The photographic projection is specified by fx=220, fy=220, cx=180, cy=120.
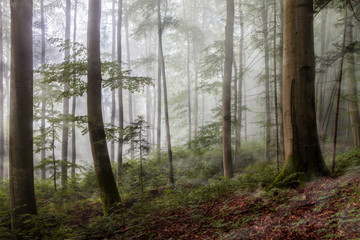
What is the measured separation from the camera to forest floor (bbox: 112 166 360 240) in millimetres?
3107

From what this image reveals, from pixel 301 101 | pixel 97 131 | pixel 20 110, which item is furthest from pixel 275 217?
pixel 20 110

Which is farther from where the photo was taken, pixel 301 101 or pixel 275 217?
pixel 301 101

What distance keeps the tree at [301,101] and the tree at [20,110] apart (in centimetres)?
588

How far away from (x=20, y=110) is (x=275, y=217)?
225 inches

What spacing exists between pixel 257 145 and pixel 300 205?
41.6ft

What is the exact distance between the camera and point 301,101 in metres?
4.96

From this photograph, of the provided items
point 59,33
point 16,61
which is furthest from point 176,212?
point 59,33

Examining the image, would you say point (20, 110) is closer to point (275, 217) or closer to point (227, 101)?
point (275, 217)

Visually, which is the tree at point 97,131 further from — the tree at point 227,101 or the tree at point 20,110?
the tree at point 227,101

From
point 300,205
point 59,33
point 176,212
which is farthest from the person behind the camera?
point 59,33

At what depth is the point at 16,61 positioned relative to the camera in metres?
4.93

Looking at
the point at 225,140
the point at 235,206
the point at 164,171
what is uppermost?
the point at 225,140

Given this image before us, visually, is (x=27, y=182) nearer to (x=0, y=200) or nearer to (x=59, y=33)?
(x=0, y=200)

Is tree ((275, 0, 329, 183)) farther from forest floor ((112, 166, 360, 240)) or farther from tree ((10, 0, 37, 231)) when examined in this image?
tree ((10, 0, 37, 231))
